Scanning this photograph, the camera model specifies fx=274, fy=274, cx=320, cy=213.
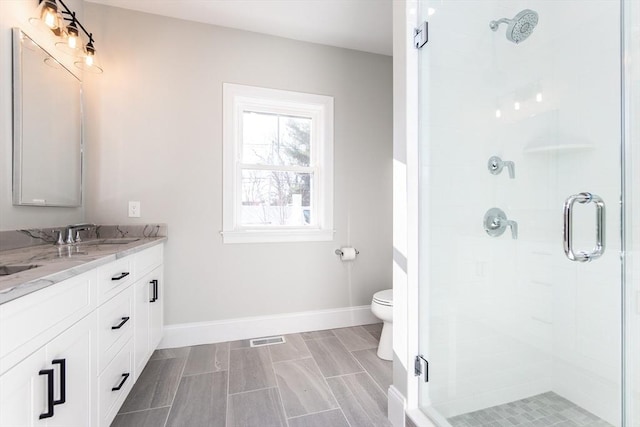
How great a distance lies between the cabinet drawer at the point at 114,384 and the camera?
3.62ft

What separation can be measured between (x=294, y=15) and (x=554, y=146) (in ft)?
6.46

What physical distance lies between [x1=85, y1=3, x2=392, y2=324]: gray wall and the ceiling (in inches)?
3.2

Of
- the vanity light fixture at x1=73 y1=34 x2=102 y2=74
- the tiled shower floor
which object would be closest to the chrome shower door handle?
the tiled shower floor

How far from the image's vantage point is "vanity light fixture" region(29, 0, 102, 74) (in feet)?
4.99

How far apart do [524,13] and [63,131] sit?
2721 mm

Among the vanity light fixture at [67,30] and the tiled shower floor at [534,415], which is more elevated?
the vanity light fixture at [67,30]

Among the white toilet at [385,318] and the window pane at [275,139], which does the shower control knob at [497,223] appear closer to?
the white toilet at [385,318]

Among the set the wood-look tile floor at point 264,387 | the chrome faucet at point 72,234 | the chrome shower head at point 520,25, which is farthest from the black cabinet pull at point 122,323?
the chrome shower head at point 520,25

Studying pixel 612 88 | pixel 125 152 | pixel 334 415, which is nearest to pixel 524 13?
pixel 612 88

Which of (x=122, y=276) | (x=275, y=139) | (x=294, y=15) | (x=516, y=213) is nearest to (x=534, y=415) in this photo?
(x=516, y=213)

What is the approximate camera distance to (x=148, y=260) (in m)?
1.70

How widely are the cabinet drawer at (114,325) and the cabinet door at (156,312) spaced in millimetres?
351

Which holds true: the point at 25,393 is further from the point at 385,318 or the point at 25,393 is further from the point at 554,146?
the point at 554,146

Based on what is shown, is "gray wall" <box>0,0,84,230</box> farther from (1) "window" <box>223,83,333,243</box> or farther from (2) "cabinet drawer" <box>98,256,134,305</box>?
(1) "window" <box>223,83,333,243</box>
